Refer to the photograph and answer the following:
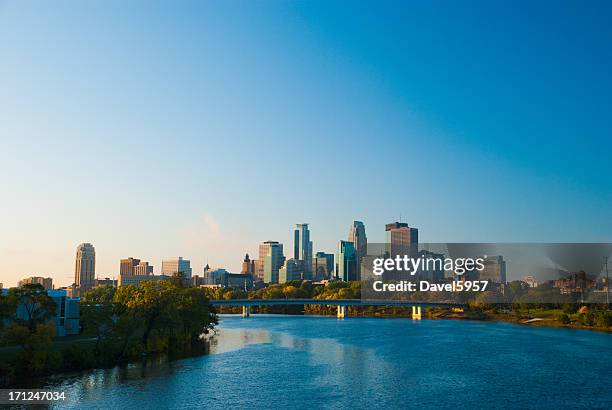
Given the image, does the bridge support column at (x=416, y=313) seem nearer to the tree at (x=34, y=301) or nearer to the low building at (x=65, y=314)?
the low building at (x=65, y=314)

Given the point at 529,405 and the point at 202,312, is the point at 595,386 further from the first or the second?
the point at 202,312

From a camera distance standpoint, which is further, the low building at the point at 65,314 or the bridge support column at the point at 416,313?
the bridge support column at the point at 416,313

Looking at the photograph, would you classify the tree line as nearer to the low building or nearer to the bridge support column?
the low building

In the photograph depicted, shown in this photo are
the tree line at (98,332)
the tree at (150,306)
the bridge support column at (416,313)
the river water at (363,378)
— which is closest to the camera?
the river water at (363,378)

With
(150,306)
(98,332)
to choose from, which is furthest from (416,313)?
(98,332)

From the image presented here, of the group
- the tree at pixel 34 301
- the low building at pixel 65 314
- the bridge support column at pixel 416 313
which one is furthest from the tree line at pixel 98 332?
the bridge support column at pixel 416 313

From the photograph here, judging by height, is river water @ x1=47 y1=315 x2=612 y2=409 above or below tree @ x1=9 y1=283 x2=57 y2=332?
below

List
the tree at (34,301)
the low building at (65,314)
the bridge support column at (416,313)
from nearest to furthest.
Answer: the tree at (34,301)
the low building at (65,314)
the bridge support column at (416,313)

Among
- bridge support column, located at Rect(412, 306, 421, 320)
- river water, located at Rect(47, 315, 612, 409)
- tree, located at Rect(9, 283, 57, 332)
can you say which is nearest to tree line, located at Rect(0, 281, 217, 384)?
tree, located at Rect(9, 283, 57, 332)

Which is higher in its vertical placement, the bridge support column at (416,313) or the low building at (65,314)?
the low building at (65,314)
